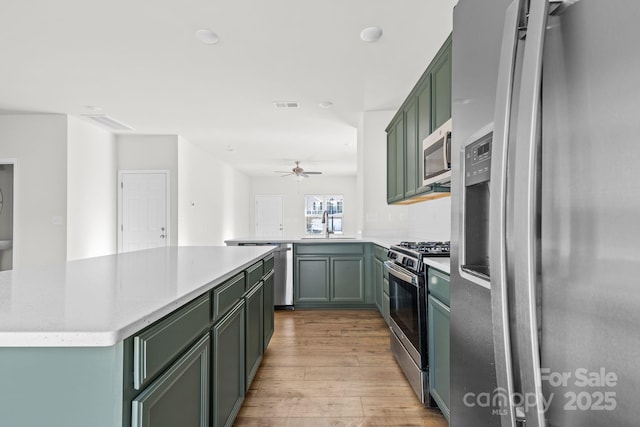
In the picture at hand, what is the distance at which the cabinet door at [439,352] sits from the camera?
1732 millimetres

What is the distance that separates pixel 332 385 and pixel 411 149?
2.13 m

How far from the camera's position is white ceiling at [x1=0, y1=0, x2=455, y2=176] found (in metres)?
2.57

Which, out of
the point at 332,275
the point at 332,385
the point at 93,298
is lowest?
the point at 332,385

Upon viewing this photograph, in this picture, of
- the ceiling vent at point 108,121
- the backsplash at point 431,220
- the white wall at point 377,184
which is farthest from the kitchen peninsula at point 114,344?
the ceiling vent at point 108,121

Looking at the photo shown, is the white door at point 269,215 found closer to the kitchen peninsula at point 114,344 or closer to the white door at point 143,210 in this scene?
Result: the white door at point 143,210

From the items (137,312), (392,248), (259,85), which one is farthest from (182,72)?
(137,312)

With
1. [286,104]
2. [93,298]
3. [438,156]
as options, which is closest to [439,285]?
[438,156]

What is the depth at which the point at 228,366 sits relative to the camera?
1628mm

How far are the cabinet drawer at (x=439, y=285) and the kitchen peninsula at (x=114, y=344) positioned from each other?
3.38ft

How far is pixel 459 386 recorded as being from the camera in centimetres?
91

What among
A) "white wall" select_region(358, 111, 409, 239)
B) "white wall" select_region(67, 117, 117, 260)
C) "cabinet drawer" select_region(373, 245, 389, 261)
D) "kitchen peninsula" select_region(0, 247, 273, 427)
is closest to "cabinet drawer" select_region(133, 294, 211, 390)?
"kitchen peninsula" select_region(0, 247, 273, 427)

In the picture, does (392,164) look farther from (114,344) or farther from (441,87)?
(114,344)

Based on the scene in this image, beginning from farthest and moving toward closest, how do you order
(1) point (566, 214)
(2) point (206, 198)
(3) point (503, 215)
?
(2) point (206, 198)
(3) point (503, 215)
(1) point (566, 214)

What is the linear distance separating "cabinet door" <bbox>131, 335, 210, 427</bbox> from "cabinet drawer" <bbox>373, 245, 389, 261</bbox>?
2.33m
